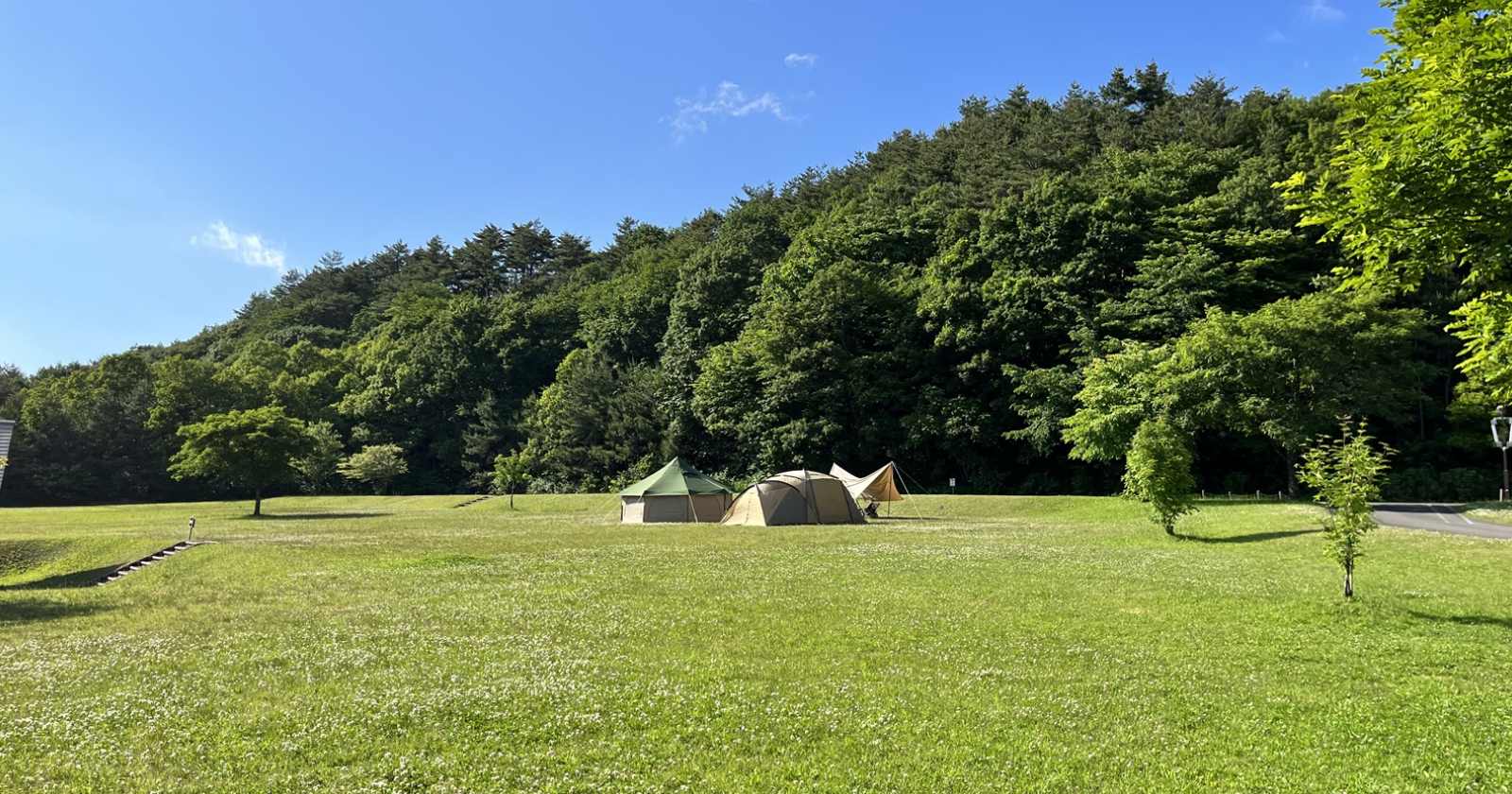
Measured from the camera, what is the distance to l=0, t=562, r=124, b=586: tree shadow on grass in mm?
21911

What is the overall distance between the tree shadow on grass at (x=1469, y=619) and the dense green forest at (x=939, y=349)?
85.4ft

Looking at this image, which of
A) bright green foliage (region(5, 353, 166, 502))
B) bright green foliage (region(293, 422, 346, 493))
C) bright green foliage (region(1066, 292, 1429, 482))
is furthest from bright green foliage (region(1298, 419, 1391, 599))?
bright green foliage (region(5, 353, 166, 502))

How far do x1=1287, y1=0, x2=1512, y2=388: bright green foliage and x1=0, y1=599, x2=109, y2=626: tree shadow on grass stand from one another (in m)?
22.7

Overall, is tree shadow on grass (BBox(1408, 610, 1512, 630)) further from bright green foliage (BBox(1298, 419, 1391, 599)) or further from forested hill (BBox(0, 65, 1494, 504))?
forested hill (BBox(0, 65, 1494, 504))

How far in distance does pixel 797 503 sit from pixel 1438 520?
78.5 ft

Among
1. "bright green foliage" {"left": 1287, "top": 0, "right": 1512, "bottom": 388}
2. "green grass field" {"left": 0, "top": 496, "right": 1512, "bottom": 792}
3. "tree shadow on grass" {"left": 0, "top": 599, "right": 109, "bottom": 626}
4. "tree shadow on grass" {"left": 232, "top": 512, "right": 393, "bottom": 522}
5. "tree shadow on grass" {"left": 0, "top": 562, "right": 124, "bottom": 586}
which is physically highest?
"bright green foliage" {"left": 1287, "top": 0, "right": 1512, "bottom": 388}

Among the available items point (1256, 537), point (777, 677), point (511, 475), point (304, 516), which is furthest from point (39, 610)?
point (511, 475)

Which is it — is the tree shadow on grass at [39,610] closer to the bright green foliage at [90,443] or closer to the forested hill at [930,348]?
the forested hill at [930,348]

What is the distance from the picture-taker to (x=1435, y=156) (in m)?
10.4

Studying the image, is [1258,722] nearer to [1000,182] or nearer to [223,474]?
[223,474]

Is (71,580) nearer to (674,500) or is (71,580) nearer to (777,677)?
(674,500)

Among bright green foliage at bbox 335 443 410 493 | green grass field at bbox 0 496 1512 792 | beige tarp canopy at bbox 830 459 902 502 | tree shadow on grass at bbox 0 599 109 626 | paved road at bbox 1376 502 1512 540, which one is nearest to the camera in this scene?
green grass field at bbox 0 496 1512 792

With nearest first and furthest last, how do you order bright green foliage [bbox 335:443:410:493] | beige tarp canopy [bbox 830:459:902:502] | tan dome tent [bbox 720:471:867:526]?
tan dome tent [bbox 720:471:867:526] → beige tarp canopy [bbox 830:459:902:502] → bright green foliage [bbox 335:443:410:493]

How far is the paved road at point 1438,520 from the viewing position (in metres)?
24.5
